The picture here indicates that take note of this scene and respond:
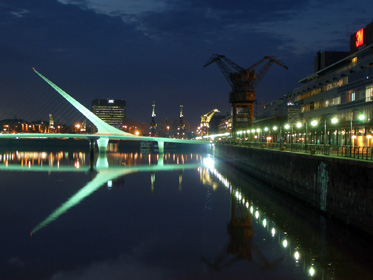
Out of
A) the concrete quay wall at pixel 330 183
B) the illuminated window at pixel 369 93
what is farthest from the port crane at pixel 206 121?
the concrete quay wall at pixel 330 183

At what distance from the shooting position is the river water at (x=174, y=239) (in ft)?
48.3

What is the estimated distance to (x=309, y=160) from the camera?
2491 centimetres

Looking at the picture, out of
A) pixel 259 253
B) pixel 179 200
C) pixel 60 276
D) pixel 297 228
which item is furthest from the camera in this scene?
pixel 179 200

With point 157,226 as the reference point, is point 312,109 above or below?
above

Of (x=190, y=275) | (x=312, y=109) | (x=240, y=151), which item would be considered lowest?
(x=190, y=275)

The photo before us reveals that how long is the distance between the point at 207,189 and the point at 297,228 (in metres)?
17.1

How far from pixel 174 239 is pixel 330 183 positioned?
822 cm

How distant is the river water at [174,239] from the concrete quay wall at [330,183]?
72 centimetres

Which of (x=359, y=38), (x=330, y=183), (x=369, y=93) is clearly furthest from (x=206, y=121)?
(x=330, y=183)

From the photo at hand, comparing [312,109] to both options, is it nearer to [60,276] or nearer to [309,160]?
[309,160]

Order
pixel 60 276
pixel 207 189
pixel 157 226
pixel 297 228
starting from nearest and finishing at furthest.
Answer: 1. pixel 60 276
2. pixel 297 228
3. pixel 157 226
4. pixel 207 189

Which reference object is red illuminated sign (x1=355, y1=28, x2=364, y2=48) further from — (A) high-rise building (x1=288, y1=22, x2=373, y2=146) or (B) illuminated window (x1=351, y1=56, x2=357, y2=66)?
(B) illuminated window (x1=351, y1=56, x2=357, y2=66)

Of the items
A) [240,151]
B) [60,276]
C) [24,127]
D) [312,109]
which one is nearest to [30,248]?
[60,276]

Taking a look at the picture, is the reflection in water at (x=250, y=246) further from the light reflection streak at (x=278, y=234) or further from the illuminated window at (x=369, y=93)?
the illuminated window at (x=369, y=93)
